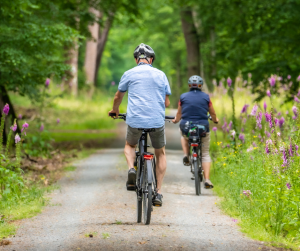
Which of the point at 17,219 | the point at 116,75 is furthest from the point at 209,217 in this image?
the point at 116,75

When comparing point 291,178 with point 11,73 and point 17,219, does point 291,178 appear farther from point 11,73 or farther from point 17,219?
point 11,73

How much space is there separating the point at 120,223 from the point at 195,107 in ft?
10.3

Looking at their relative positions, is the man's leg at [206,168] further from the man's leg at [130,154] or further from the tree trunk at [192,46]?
the tree trunk at [192,46]

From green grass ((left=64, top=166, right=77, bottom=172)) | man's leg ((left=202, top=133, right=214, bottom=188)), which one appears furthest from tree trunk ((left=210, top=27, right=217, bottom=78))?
man's leg ((left=202, top=133, right=214, bottom=188))

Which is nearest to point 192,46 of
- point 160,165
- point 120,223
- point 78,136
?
point 78,136

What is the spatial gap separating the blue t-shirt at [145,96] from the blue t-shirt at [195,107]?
8.38 ft

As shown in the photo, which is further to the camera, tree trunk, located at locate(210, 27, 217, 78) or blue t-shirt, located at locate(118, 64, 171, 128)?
tree trunk, located at locate(210, 27, 217, 78)

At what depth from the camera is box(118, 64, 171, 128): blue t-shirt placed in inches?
241

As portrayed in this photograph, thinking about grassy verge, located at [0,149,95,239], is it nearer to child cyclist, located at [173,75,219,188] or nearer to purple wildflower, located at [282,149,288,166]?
child cyclist, located at [173,75,219,188]

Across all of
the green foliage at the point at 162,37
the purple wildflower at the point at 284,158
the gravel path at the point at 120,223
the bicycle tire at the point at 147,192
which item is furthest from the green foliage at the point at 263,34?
the green foliage at the point at 162,37

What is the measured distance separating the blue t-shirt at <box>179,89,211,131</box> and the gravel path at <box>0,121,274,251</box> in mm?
1251

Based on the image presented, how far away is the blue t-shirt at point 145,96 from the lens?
6.13 meters

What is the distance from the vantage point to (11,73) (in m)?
10.9

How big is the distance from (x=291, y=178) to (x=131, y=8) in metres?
12.9
